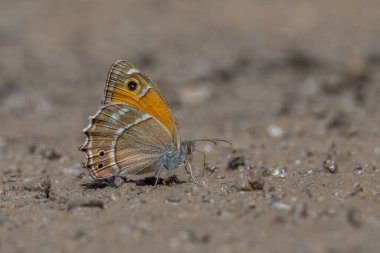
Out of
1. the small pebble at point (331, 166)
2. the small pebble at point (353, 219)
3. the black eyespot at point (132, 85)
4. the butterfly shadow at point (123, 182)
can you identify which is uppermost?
the black eyespot at point (132, 85)

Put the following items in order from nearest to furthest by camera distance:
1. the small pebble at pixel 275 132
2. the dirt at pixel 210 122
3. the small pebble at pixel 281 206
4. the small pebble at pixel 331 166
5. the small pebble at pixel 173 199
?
the dirt at pixel 210 122 → the small pebble at pixel 281 206 → the small pebble at pixel 173 199 → the small pebble at pixel 331 166 → the small pebble at pixel 275 132

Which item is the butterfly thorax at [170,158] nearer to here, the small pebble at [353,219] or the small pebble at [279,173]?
the small pebble at [279,173]

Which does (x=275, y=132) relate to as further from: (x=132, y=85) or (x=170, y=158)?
(x=132, y=85)

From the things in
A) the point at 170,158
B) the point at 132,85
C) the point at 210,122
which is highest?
the point at 210,122

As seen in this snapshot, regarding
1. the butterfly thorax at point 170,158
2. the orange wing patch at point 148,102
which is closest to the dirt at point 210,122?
the butterfly thorax at point 170,158

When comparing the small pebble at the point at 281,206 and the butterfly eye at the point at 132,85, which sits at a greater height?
the butterfly eye at the point at 132,85

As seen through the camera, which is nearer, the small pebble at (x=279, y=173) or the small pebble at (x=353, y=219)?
the small pebble at (x=353, y=219)

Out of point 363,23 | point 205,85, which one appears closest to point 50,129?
point 205,85

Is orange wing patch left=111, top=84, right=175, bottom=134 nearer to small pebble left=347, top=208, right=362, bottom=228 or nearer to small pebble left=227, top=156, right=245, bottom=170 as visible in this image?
small pebble left=227, top=156, right=245, bottom=170

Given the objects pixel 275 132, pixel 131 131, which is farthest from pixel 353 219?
pixel 275 132
